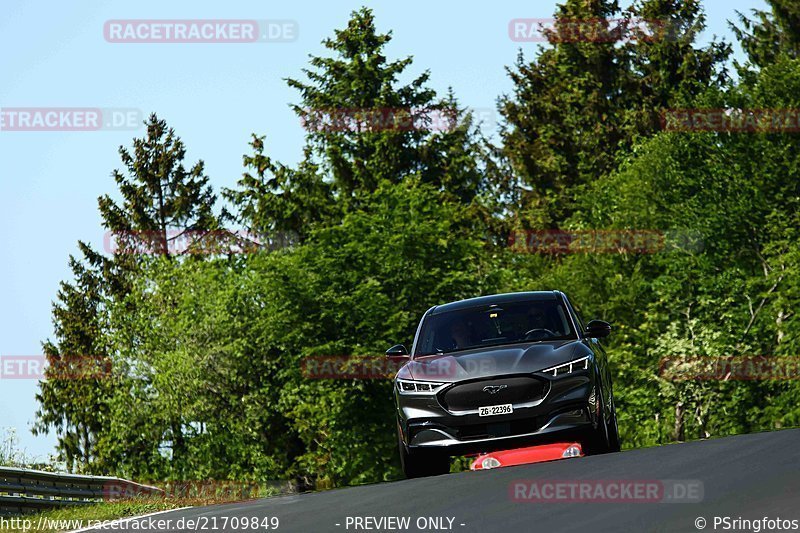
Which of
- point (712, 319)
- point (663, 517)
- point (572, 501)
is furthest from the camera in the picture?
point (712, 319)

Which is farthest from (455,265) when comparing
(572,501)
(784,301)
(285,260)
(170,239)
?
(572,501)

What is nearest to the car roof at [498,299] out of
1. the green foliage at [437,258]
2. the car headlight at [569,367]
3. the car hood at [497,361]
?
the car hood at [497,361]

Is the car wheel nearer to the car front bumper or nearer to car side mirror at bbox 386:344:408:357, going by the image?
the car front bumper

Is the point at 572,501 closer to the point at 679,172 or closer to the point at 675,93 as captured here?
the point at 679,172

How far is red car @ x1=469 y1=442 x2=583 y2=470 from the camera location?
13.8 metres

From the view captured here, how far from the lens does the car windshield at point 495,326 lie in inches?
Result: 569

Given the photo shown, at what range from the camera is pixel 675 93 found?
5822cm

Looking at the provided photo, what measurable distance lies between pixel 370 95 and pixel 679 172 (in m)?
16.5
